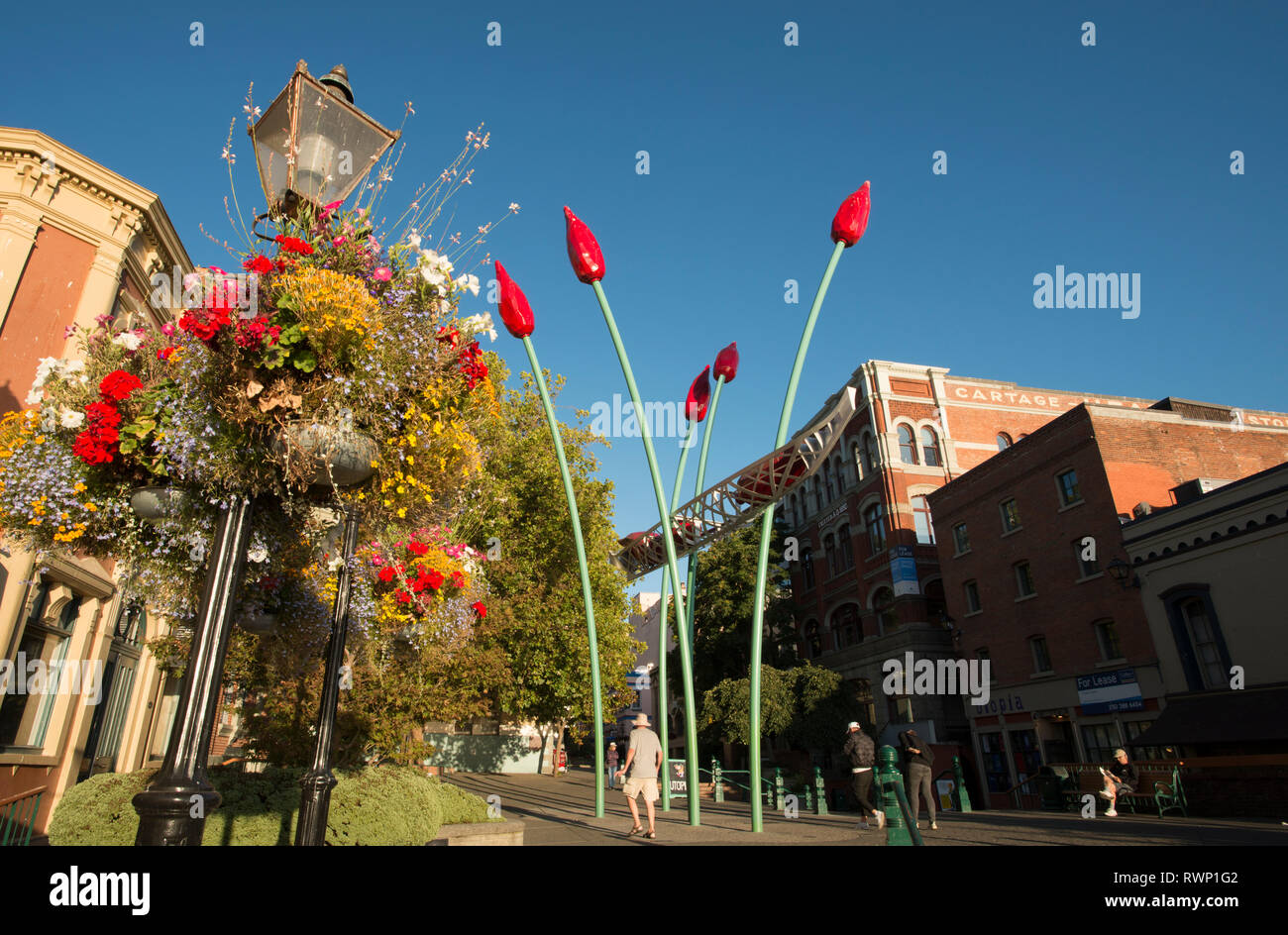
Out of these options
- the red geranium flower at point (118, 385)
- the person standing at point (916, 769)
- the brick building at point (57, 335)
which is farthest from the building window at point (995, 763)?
the red geranium flower at point (118, 385)

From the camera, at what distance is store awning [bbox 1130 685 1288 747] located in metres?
15.1

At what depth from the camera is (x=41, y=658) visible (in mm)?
12703

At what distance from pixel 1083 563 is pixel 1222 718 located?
620 centimetres

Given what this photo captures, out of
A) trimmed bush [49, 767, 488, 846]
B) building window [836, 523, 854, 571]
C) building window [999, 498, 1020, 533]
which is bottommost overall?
trimmed bush [49, 767, 488, 846]

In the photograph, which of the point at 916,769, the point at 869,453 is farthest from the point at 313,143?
the point at 869,453

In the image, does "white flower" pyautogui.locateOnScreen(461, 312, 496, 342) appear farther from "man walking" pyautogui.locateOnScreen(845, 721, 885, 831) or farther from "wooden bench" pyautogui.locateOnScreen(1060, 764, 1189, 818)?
"wooden bench" pyautogui.locateOnScreen(1060, 764, 1189, 818)

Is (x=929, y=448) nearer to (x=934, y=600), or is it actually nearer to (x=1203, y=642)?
(x=934, y=600)

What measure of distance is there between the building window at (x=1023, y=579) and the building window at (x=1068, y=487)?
106 inches

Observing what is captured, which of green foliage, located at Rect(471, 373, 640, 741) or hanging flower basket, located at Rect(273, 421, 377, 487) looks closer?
hanging flower basket, located at Rect(273, 421, 377, 487)

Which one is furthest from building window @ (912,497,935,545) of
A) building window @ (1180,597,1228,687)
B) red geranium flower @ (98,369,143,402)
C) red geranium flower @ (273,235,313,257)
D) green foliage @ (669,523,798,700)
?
red geranium flower @ (98,369,143,402)

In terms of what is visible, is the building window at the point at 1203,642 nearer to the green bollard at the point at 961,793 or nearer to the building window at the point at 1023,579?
the building window at the point at 1023,579

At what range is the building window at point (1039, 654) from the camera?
75.8ft

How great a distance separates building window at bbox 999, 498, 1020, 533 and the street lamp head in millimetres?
24922
